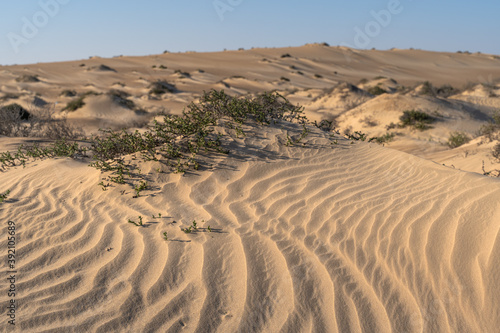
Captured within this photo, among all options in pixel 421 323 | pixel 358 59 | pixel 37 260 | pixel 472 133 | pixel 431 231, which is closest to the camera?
pixel 421 323

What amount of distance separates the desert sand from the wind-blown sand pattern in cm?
1

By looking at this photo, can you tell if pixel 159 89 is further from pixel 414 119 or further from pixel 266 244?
pixel 266 244

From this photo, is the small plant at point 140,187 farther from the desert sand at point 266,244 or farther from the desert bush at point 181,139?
the desert bush at point 181,139

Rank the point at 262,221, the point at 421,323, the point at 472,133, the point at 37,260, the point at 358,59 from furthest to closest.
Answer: the point at 358,59
the point at 472,133
the point at 262,221
the point at 37,260
the point at 421,323

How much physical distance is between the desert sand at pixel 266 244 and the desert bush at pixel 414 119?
6978mm

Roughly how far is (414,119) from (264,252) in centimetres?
1042

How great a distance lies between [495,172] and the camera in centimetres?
570

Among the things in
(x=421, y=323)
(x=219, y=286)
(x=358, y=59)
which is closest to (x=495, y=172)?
(x=421, y=323)

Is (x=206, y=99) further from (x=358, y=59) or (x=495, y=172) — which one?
(x=358, y=59)

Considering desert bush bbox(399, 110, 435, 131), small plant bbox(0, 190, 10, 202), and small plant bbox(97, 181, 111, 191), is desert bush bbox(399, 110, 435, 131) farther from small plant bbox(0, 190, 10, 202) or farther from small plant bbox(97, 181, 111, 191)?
small plant bbox(0, 190, 10, 202)

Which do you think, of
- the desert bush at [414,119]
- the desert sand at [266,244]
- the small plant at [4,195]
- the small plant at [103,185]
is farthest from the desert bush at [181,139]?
the desert bush at [414,119]

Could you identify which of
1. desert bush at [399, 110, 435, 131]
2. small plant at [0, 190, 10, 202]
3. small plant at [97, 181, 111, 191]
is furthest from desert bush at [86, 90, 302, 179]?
desert bush at [399, 110, 435, 131]

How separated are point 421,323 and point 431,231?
3.31ft

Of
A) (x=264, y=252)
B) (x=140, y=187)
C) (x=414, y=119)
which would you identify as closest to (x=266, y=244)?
(x=264, y=252)
